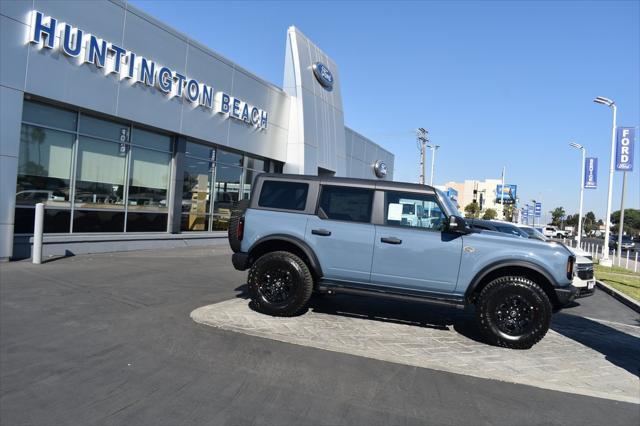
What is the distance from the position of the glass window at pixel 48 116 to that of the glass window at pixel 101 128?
30cm

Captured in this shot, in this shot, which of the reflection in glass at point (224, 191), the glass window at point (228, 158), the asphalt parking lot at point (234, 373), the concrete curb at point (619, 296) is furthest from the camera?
the reflection in glass at point (224, 191)

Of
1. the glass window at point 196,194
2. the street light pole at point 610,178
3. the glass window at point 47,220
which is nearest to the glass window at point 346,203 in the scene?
the glass window at point 47,220

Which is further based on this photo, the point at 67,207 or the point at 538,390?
the point at 67,207

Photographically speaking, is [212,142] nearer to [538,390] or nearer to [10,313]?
[10,313]

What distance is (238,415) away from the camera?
12.0ft

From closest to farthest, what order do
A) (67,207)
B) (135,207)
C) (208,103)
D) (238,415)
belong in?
(238,415) → (67,207) → (135,207) → (208,103)

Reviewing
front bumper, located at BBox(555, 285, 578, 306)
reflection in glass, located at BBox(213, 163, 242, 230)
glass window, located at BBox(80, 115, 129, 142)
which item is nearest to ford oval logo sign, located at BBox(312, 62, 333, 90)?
reflection in glass, located at BBox(213, 163, 242, 230)

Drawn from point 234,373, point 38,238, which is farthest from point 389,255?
point 38,238

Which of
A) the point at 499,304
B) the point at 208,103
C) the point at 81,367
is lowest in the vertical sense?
the point at 81,367

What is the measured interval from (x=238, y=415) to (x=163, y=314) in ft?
10.8

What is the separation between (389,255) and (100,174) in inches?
387

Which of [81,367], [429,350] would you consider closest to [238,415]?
[81,367]

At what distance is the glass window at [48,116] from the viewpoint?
35.7 feet

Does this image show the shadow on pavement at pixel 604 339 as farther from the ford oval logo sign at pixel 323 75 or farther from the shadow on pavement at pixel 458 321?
the ford oval logo sign at pixel 323 75
